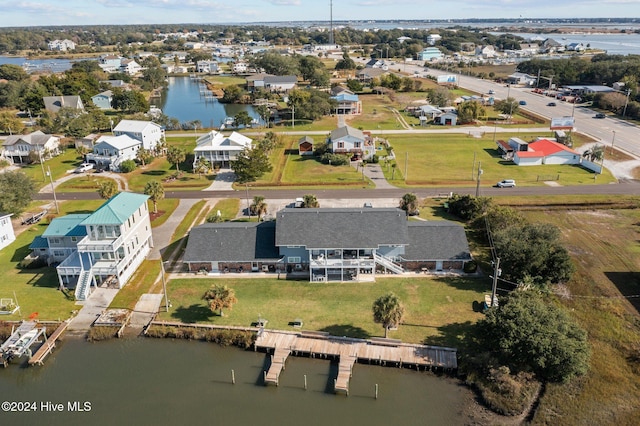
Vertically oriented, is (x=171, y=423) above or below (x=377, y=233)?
below

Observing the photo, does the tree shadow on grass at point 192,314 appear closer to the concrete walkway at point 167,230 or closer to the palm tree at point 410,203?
the concrete walkway at point 167,230

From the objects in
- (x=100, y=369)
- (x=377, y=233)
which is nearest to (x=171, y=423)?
(x=100, y=369)

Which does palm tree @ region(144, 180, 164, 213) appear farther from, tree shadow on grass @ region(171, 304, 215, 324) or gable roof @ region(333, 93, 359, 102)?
gable roof @ region(333, 93, 359, 102)

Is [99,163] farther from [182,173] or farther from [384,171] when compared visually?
[384,171]

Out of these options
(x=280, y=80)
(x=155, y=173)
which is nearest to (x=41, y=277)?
(x=155, y=173)

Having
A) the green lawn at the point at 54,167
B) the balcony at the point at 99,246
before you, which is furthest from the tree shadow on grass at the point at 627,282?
the green lawn at the point at 54,167

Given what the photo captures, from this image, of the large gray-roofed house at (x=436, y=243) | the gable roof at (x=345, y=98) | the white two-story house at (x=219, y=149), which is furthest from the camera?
the gable roof at (x=345, y=98)

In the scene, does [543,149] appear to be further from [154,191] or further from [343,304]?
[154,191]
